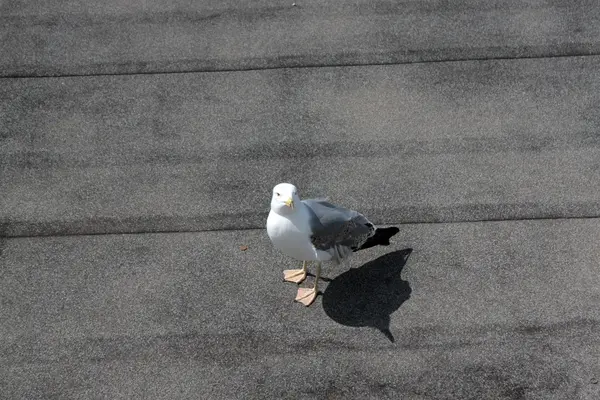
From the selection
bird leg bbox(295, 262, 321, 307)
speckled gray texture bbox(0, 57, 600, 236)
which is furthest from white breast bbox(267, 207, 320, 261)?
speckled gray texture bbox(0, 57, 600, 236)

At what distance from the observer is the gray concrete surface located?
389 inches

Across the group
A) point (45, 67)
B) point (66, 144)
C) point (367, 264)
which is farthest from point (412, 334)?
point (45, 67)

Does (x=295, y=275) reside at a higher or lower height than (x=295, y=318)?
higher

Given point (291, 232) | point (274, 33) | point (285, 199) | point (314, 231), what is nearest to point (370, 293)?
point (314, 231)

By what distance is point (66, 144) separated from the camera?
8.82 meters

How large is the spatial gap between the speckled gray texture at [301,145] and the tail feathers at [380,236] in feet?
2.12

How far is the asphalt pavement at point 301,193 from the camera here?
6680mm

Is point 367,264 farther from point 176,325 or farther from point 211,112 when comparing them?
point 211,112

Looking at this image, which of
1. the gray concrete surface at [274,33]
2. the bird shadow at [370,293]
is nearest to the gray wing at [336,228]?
the bird shadow at [370,293]

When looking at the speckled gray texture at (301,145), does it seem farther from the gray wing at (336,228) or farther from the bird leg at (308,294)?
the bird leg at (308,294)

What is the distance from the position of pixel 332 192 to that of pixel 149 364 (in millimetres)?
2591

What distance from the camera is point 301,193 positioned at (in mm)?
8133

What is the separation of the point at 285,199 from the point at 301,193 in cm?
162

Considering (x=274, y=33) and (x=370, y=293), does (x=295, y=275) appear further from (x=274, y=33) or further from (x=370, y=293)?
(x=274, y=33)
